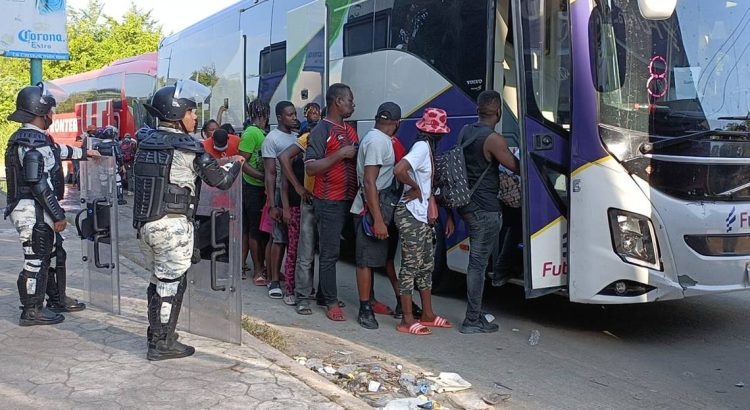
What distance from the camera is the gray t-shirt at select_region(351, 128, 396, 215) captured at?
18.4 ft

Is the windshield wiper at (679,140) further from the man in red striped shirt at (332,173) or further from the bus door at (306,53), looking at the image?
the bus door at (306,53)

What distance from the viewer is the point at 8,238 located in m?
10.2

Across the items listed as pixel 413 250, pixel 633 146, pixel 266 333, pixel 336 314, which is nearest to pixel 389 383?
pixel 266 333

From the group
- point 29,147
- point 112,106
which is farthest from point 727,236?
point 112,106

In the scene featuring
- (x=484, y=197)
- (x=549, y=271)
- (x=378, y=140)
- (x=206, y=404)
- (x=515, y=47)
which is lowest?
(x=206, y=404)

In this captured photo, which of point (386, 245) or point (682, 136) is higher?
point (682, 136)

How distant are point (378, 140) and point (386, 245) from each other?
93cm

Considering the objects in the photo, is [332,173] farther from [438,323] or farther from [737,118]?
[737,118]

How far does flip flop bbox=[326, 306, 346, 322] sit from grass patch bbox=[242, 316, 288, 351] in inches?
26.0

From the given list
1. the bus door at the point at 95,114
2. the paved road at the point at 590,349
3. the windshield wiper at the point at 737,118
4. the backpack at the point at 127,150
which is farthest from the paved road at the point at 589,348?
the bus door at the point at 95,114

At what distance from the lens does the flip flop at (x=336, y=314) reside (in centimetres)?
632

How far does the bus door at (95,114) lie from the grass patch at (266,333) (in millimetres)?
18281

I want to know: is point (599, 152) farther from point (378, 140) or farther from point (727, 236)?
point (378, 140)

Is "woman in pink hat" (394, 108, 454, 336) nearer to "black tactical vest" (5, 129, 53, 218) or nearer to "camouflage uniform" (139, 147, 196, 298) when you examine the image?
"camouflage uniform" (139, 147, 196, 298)
